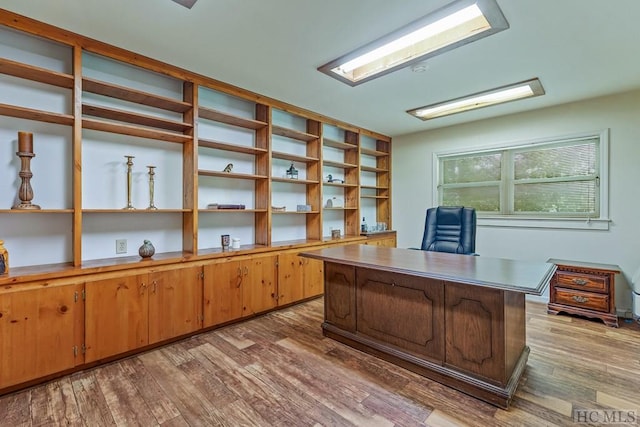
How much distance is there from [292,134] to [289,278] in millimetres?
1864

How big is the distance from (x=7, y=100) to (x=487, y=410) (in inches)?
153

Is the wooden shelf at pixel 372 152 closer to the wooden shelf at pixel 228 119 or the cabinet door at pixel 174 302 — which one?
the wooden shelf at pixel 228 119

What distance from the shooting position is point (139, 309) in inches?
98.1

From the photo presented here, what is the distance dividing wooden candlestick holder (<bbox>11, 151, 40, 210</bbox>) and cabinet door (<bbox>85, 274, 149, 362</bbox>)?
716 mm

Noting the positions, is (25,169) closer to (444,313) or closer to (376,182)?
(444,313)

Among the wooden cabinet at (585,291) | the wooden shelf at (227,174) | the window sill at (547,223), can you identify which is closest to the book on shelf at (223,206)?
the wooden shelf at (227,174)

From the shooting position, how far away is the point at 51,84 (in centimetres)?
242

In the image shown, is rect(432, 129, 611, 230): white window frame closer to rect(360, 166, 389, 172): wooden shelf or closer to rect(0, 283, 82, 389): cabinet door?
rect(360, 166, 389, 172): wooden shelf

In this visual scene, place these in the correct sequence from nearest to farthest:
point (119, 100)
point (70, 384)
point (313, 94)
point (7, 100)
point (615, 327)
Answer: point (70, 384), point (7, 100), point (119, 100), point (615, 327), point (313, 94)

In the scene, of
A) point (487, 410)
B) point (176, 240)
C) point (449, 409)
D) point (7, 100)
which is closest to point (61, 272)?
point (176, 240)

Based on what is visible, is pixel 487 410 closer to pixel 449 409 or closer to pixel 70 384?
pixel 449 409

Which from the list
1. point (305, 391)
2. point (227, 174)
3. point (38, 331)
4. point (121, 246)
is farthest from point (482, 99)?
point (38, 331)

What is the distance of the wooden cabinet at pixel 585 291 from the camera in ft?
10.3

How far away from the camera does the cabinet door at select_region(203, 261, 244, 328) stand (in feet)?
9.59
